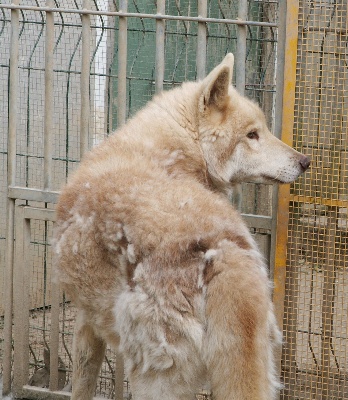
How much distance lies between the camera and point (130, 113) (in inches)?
273

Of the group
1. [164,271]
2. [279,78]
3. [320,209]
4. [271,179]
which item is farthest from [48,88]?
[164,271]

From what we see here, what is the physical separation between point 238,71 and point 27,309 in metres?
2.31

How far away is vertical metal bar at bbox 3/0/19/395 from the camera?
589 cm

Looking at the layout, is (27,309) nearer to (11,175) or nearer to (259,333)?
(11,175)

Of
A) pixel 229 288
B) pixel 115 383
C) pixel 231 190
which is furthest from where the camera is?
pixel 115 383

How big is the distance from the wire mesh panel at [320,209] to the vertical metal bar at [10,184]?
2067mm

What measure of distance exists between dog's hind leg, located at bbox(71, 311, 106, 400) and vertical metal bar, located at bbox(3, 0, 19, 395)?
1.35 meters

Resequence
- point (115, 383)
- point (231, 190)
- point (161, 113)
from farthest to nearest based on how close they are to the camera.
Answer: point (115, 383)
point (231, 190)
point (161, 113)

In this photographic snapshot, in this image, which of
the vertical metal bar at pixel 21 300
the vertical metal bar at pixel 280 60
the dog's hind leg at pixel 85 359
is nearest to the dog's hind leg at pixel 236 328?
the dog's hind leg at pixel 85 359

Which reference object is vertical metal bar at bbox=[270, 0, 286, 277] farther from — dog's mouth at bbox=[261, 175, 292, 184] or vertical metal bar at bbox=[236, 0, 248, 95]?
vertical metal bar at bbox=[236, 0, 248, 95]

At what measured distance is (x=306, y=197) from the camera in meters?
5.13

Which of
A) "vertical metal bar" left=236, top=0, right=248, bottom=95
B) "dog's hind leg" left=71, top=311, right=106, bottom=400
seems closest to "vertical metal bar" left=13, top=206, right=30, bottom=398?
"dog's hind leg" left=71, top=311, right=106, bottom=400

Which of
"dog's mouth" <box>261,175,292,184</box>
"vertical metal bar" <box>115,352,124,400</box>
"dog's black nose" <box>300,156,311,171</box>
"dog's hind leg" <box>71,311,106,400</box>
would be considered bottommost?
"vertical metal bar" <box>115,352,124,400</box>

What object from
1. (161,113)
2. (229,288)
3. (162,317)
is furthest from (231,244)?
(161,113)
